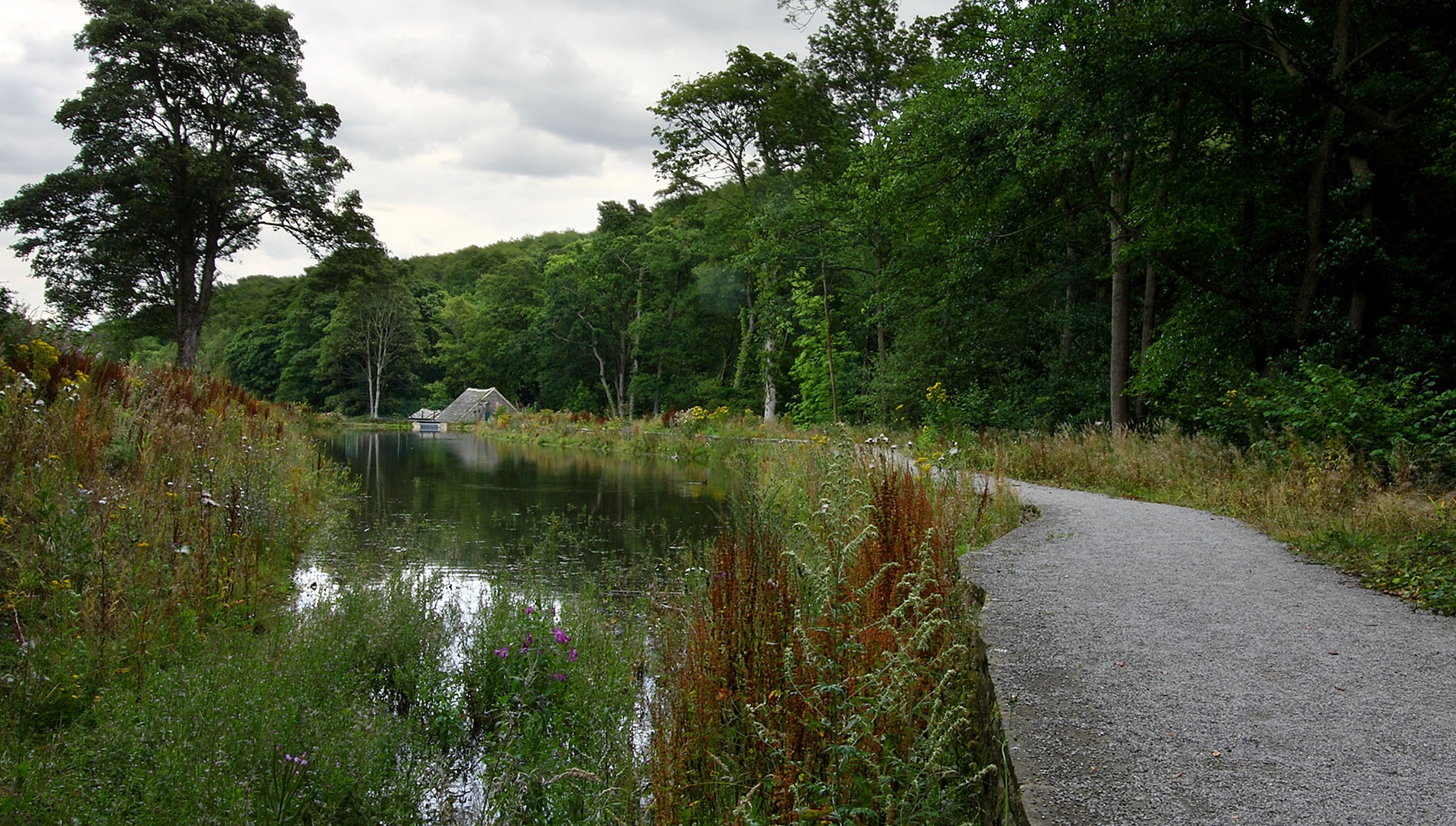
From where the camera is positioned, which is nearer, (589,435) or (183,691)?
(183,691)

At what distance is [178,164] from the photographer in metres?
19.8

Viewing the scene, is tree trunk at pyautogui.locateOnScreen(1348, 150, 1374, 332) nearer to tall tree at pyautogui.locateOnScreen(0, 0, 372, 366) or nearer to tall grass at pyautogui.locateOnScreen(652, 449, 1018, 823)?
tall grass at pyautogui.locateOnScreen(652, 449, 1018, 823)

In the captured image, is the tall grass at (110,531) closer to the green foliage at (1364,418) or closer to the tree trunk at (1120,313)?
the green foliage at (1364,418)

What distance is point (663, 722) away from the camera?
2.92 metres

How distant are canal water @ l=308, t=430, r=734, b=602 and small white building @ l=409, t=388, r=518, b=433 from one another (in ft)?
93.6

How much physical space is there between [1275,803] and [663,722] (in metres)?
1.87

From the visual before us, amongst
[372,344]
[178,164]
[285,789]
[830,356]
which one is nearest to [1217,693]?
[285,789]

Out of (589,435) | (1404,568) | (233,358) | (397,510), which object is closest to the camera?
(1404,568)

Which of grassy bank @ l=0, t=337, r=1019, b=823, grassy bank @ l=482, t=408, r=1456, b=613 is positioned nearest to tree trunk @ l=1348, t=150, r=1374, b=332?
grassy bank @ l=482, t=408, r=1456, b=613

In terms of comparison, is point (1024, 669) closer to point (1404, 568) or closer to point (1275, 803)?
point (1275, 803)

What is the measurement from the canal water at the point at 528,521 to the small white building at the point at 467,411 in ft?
93.6

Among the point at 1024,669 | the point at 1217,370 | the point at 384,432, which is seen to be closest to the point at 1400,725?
the point at 1024,669

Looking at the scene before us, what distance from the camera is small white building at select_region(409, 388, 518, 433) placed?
159 ft

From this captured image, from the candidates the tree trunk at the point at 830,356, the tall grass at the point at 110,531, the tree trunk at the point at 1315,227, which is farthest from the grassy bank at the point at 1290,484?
the tree trunk at the point at 830,356
